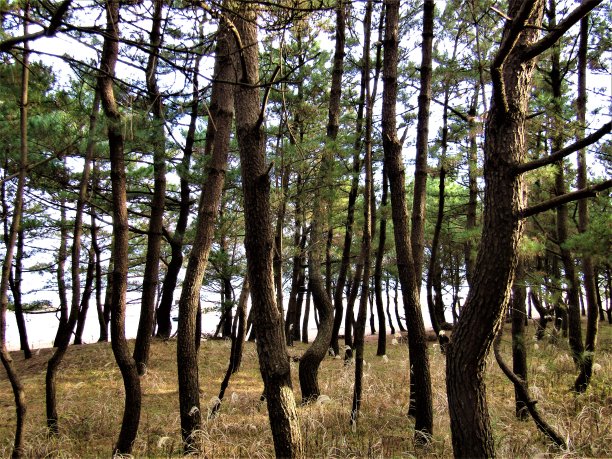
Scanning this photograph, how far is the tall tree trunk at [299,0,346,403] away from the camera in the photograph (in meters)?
6.73

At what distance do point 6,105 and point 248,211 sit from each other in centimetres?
541

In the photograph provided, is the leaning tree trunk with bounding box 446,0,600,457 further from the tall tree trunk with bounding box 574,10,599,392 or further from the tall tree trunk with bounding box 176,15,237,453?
the tall tree trunk with bounding box 574,10,599,392

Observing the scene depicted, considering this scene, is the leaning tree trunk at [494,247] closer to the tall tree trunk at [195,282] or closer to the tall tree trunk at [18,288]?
the tall tree trunk at [195,282]

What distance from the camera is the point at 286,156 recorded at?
7.01 m

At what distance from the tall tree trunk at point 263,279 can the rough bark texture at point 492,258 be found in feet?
4.09

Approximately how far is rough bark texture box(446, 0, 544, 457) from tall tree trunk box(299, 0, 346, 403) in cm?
393

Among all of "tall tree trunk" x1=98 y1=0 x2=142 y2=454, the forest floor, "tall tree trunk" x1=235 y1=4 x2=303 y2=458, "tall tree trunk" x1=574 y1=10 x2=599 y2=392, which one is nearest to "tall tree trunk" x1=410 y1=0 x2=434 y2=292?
the forest floor

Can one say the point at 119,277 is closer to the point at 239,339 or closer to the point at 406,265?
the point at 406,265

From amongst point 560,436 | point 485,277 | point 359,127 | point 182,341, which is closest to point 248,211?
point 485,277

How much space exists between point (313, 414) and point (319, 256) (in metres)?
2.92

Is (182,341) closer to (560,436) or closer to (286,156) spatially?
(286,156)

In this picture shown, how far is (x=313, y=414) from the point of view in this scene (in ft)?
18.1

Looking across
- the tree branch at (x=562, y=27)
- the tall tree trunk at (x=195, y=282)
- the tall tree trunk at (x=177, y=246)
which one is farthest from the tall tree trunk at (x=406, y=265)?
the tall tree trunk at (x=177, y=246)

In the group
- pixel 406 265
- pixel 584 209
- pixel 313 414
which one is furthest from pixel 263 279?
pixel 584 209
